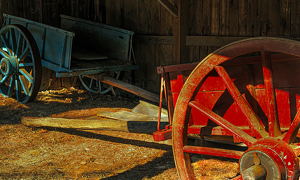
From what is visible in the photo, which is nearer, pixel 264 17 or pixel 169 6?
pixel 264 17

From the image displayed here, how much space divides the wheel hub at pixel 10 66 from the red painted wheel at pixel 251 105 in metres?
4.71

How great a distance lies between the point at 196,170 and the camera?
3.19 m

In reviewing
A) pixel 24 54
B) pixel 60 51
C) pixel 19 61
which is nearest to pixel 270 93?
pixel 60 51

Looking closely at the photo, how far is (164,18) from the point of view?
6.04 m

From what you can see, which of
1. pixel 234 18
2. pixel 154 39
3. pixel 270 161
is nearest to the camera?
pixel 270 161

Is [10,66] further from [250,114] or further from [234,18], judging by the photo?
[250,114]

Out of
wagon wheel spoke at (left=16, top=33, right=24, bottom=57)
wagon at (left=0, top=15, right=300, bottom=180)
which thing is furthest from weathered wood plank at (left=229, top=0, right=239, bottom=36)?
wagon wheel spoke at (left=16, top=33, right=24, bottom=57)

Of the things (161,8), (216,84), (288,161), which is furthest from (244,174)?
(161,8)

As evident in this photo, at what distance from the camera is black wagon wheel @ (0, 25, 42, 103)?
559cm

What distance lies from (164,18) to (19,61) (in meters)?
2.89

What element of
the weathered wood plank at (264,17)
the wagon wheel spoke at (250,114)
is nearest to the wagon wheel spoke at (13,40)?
the weathered wood plank at (264,17)

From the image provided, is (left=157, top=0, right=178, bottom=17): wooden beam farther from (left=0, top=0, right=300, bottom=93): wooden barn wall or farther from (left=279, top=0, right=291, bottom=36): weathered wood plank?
(left=279, top=0, right=291, bottom=36): weathered wood plank

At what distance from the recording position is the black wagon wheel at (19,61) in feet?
18.3

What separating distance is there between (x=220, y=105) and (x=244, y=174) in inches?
24.1
